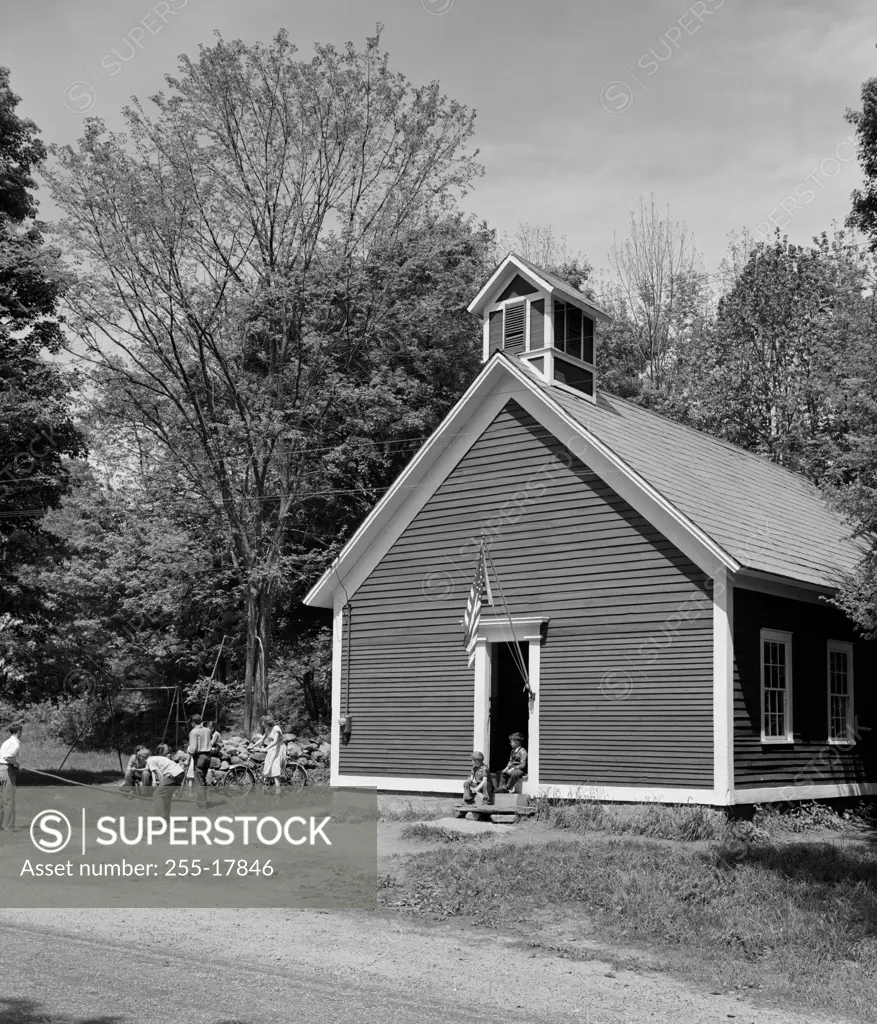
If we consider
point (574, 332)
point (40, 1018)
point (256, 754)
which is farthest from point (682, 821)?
point (40, 1018)

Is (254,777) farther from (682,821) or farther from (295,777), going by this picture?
(682,821)

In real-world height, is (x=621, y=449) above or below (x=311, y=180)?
below

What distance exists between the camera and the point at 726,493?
21.7 meters

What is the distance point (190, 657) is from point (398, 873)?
91.0 ft

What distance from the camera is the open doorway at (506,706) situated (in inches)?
864

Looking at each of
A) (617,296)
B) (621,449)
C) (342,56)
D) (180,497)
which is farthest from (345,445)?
(617,296)

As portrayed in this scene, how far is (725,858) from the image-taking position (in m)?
14.5

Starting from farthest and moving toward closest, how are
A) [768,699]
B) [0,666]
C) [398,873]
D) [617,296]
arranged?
[617,296], [0,666], [768,699], [398,873]

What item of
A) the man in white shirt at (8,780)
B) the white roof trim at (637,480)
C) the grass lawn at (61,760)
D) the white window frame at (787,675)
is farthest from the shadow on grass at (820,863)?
the grass lawn at (61,760)

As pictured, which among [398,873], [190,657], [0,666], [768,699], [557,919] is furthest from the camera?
[190,657]

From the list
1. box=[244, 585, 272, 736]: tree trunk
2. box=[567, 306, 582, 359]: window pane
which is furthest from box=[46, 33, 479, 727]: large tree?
box=[567, 306, 582, 359]: window pane

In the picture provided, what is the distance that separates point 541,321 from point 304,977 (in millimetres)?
15104

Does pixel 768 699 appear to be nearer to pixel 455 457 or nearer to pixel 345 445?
pixel 455 457

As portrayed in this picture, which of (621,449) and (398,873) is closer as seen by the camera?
(398,873)
